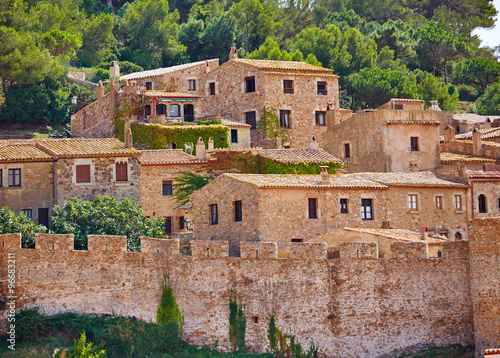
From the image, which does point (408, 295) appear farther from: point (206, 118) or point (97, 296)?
point (206, 118)

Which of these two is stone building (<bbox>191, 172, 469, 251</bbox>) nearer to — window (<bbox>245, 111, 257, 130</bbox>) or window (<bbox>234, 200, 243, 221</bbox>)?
window (<bbox>234, 200, 243, 221</bbox>)

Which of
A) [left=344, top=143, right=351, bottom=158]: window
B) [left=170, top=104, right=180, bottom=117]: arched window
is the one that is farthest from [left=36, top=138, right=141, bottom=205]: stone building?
[left=344, top=143, right=351, bottom=158]: window

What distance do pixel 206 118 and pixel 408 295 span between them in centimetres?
2263

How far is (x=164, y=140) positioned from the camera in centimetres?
5169

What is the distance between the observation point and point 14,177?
142 feet

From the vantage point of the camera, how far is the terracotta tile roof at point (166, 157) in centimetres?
4631

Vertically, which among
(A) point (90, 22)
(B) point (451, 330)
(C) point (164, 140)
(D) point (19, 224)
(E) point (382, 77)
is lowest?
(B) point (451, 330)

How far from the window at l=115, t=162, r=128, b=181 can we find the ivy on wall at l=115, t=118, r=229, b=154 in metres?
7.59

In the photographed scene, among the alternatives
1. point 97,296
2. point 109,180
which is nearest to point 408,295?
point 97,296

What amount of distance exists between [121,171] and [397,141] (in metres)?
15.0

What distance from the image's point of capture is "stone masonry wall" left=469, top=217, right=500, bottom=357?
3441 cm

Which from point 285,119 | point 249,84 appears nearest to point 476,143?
point 285,119

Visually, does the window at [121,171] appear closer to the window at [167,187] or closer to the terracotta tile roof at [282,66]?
the window at [167,187]

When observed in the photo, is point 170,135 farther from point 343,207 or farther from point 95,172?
point 343,207
